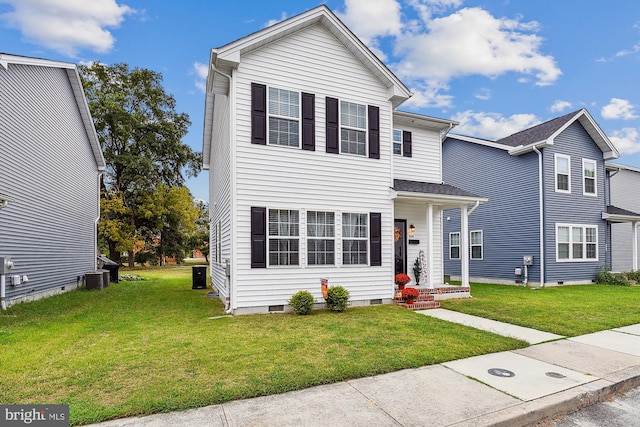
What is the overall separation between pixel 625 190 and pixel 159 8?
79.1ft

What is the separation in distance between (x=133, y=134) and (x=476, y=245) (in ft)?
83.8

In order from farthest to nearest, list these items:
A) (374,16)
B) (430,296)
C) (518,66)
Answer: (518,66)
(374,16)
(430,296)

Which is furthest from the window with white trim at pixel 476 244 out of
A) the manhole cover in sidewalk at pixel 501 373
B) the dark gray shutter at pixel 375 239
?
the manhole cover in sidewalk at pixel 501 373

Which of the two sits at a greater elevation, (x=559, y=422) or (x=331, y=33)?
(x=331, y=33)

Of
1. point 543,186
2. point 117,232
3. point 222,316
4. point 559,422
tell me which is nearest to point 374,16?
point 543,186

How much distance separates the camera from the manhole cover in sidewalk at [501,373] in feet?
14.5

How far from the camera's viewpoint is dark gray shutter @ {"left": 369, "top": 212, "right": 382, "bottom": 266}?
9562 millimetres

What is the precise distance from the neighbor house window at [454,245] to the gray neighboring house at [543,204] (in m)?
0.10

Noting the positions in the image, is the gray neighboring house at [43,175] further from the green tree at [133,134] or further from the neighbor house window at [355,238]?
the green tree at [133,134]

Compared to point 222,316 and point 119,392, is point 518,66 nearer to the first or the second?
point 222,316

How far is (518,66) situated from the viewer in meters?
18.4

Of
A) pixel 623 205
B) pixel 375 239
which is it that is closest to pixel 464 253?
pixel 375 239

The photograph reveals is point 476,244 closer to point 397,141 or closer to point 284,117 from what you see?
point 397,141

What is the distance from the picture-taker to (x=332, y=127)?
9.39 meters
